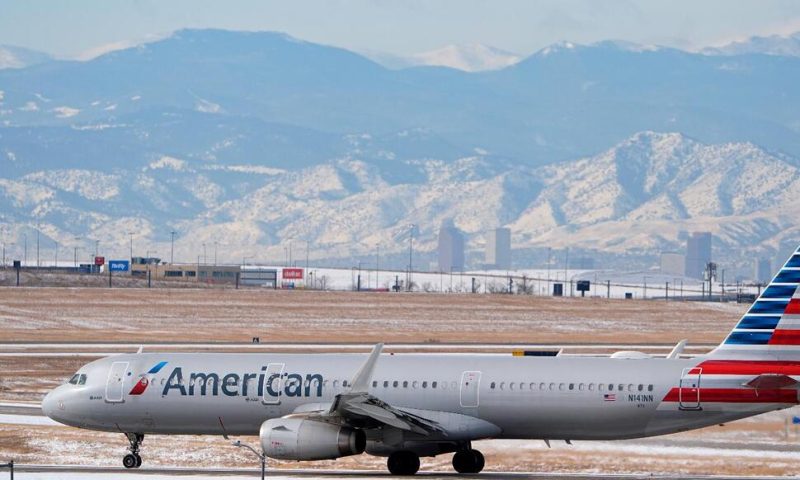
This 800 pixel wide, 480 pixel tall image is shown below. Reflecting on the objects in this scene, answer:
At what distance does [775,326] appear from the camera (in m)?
46.8

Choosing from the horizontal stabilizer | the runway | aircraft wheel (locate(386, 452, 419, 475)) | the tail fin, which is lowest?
the runway

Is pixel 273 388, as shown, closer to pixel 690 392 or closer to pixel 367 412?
pixel 367 412

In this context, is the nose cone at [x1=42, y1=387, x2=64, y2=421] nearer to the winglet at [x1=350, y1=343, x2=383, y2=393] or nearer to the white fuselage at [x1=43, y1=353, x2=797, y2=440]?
the white fuselage at [x1=43, y1=353, x2=797, y2=440]

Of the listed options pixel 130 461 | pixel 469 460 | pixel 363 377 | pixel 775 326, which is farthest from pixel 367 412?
pixel 775 326

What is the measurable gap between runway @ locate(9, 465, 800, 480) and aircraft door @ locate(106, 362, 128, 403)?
7.65 feet

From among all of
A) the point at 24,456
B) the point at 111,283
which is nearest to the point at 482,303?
the point at 111,283

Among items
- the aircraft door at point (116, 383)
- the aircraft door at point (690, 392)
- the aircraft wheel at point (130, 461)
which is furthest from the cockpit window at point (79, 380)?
the aircraft door at point (690, 392)

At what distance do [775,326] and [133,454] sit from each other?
20.8 m

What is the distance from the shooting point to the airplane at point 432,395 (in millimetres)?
46406

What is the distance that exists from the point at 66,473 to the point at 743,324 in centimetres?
2125

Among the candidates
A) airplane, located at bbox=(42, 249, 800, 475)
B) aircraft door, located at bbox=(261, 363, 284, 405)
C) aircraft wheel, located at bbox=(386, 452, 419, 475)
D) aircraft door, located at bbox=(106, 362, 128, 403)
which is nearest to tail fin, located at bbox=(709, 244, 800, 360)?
airplane, located at bbox=(42, 249, 800, 475)

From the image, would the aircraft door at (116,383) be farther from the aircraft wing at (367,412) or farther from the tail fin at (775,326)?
the tail fin at (775,326)

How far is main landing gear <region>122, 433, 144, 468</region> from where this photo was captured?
1992 inches

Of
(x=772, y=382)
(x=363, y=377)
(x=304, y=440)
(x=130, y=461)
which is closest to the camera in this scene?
(x=772, y=382)
